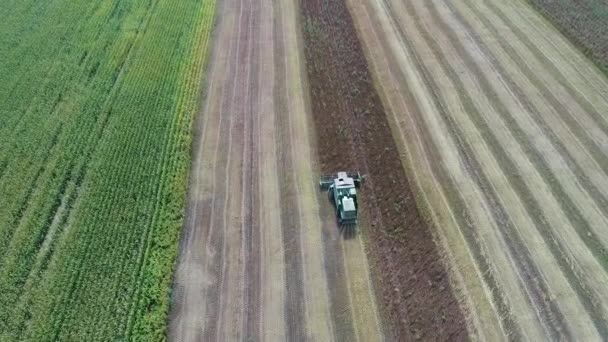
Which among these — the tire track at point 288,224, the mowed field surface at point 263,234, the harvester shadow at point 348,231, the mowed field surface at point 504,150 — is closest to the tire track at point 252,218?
the mowed field surface at point 263,234

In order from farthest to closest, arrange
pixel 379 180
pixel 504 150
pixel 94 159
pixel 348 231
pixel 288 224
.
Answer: pixel 94 159 → pixel 504 150 → pixel 379 180 → pixel 288 224 → pixel 348 231

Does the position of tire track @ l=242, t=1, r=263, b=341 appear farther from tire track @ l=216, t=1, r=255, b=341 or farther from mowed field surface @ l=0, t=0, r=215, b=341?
mowed field surface @ l=0, t=0, r=215, b=341

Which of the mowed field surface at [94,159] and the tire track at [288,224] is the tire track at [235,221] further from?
the mowed field surface at [94,159]

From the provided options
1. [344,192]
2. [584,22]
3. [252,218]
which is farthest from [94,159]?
[584,22]

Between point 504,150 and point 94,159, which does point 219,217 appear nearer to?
point 94,159

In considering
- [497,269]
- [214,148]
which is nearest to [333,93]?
[214,148]

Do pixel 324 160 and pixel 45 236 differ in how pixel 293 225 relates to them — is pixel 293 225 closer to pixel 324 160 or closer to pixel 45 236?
pixel 324 160
